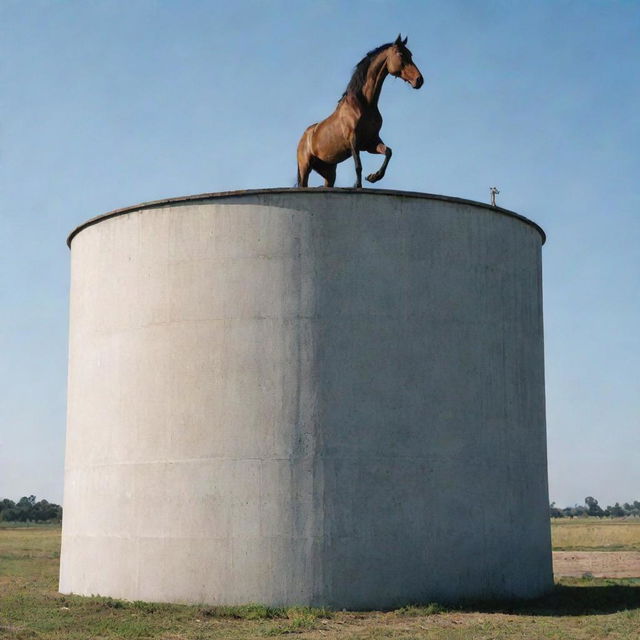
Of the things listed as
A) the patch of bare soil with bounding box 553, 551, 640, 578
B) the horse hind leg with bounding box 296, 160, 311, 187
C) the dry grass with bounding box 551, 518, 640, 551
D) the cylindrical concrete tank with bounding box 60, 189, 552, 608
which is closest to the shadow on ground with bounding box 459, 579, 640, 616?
the cylindrical concrete tank with bounding box 60, 189, 552, 608

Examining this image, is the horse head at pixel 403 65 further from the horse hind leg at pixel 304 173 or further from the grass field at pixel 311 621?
the grass field at pixel 311 621

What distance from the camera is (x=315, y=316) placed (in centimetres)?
1419

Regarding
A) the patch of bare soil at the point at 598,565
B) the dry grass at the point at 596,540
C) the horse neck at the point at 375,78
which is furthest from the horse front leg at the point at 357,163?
the dry grass at the point at 596,540

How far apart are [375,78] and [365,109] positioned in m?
0.50

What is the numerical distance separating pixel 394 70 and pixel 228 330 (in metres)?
4.89

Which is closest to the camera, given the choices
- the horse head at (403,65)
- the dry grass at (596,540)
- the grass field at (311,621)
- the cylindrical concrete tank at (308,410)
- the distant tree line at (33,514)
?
the grass field at (311,621)

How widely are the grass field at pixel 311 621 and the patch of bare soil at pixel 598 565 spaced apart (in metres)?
7.05

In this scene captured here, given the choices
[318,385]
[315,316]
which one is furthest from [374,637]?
[315,316]

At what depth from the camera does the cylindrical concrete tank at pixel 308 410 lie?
542 inches

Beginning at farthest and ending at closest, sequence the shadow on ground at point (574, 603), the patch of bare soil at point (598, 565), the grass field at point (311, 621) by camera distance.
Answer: the patch of bare soil at point (598, 565) → the shadow on ground at point (574, 603) → the grass field at point (311, 621)

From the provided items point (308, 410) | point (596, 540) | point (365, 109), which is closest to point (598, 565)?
point (308, 410)

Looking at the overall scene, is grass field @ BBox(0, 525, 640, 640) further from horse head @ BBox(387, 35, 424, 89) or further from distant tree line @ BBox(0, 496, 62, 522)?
distant tree line @ BBox(0, 496, 62, 522)

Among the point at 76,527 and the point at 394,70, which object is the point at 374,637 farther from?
the point at 394,70

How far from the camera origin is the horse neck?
15.8 metres
